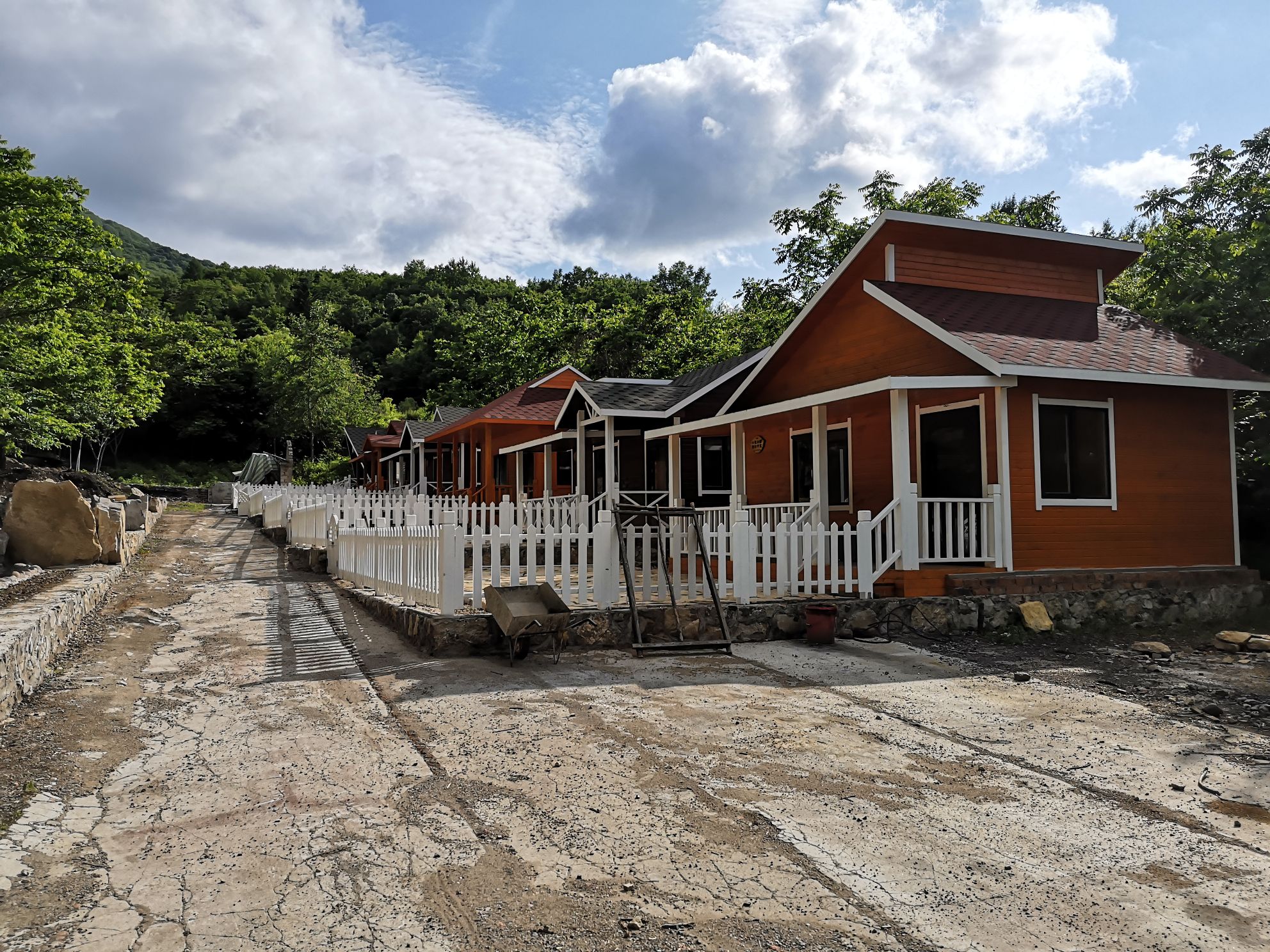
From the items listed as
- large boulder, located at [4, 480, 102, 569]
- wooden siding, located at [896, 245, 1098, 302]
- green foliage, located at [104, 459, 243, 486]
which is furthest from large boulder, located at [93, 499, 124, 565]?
green foliage, located at [104, 459, 243, 486]

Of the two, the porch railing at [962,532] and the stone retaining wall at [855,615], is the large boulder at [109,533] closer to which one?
the stone retaining wall at [855,615]

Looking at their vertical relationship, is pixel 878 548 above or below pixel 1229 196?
below

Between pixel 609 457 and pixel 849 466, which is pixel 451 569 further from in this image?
pixel 609 457

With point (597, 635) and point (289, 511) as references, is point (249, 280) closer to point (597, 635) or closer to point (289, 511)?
point (289, 511)

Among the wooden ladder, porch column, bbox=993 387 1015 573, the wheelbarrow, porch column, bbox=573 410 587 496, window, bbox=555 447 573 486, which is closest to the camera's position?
the wheelbarrow

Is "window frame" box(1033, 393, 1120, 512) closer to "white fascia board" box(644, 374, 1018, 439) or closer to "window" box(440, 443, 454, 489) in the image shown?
"white fascia board" box(644, 374, 1018, 439)

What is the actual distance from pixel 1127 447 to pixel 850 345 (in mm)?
4232

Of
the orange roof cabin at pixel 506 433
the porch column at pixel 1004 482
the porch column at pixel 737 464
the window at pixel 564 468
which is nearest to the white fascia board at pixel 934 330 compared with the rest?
the porch column at pixel 1004 482

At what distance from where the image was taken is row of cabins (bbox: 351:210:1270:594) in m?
10.6

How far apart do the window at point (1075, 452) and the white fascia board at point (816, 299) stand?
3812mm

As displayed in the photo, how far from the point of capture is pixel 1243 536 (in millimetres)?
14984

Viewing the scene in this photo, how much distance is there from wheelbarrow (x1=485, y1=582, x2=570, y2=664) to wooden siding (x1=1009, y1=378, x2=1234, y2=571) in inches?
239

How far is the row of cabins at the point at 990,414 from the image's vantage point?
1059 centimetres

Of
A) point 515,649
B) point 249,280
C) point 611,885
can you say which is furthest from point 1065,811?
point 249,280
